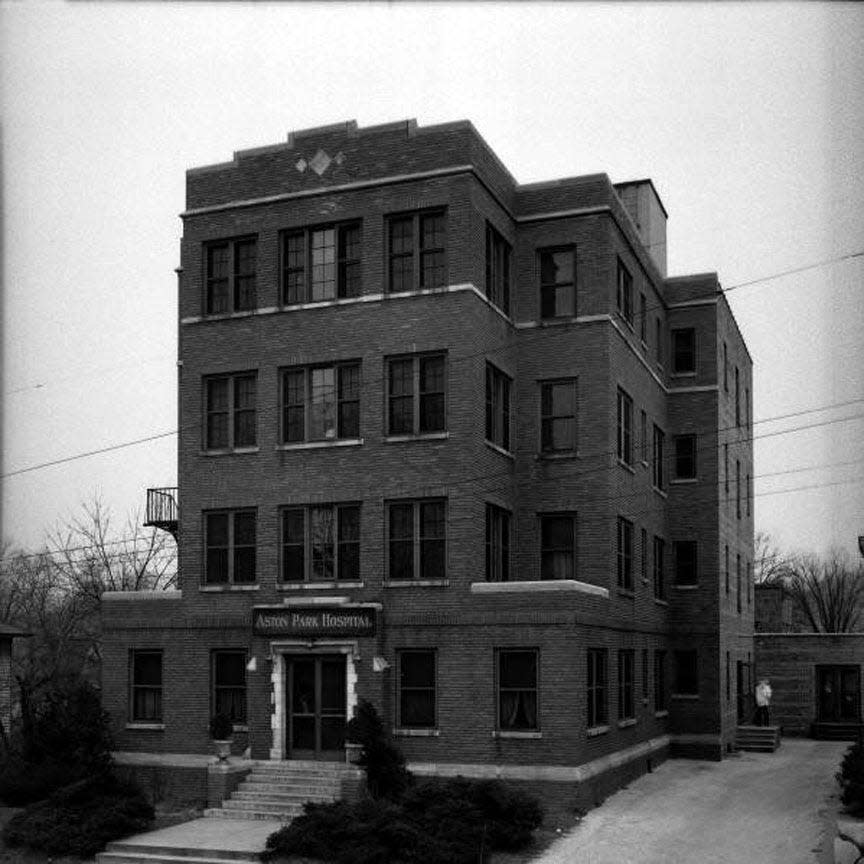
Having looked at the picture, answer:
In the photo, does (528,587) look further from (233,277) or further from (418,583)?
(233,277)

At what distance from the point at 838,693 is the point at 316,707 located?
94.6ft

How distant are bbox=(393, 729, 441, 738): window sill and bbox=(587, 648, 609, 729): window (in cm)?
373

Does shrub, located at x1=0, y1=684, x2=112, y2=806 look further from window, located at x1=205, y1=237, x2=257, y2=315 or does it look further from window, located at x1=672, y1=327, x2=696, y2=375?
window, located at x1=672, y1=327, x2=696, y2=375

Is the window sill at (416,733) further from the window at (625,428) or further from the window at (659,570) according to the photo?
the window at (659,570)

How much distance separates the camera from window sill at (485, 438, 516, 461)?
31159 millimetres

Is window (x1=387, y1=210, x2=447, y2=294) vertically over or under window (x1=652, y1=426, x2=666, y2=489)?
over

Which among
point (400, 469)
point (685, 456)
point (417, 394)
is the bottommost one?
point (400, 469)

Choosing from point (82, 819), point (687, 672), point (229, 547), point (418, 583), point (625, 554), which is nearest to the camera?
point (82, 819)

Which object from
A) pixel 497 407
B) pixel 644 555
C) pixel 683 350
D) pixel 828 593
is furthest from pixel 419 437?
pixel 828 593

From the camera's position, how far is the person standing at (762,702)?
46.5m

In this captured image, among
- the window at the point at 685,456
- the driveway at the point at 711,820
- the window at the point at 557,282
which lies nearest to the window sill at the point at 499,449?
the window at the point at 557,282

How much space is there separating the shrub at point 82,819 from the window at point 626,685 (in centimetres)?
1286

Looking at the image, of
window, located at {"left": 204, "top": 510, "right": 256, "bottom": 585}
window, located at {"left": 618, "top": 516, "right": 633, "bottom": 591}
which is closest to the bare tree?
window, located at {"left": 618, "top": 516, "right": 633, "bottom": 591}

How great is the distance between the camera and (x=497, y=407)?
32312 mm
